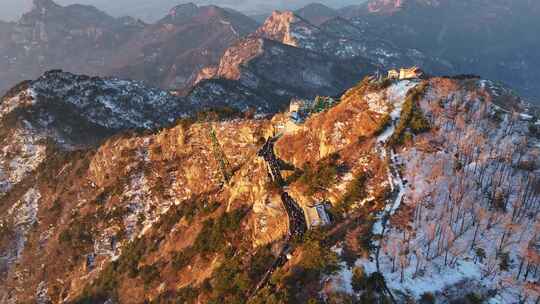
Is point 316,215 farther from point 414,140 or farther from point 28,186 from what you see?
point 28,186

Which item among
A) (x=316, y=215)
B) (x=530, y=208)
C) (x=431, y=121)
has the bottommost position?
(x=316, y=215)

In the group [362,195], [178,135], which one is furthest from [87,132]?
[362,195]

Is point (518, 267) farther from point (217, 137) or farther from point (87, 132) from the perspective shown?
point (87, 132)

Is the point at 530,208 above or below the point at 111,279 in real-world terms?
above

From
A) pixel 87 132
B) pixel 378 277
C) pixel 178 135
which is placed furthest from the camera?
pixel 87 132

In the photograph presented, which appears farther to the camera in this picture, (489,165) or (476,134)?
(476,134)

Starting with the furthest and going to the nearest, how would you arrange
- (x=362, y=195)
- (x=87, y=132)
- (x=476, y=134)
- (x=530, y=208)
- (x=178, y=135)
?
(x=87, y=132)
(x=178, y=135)
(x=476, y=134)
(x=362, y=195)
(x=530, y=208)

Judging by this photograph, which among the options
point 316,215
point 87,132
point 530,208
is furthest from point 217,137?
point 87,132
